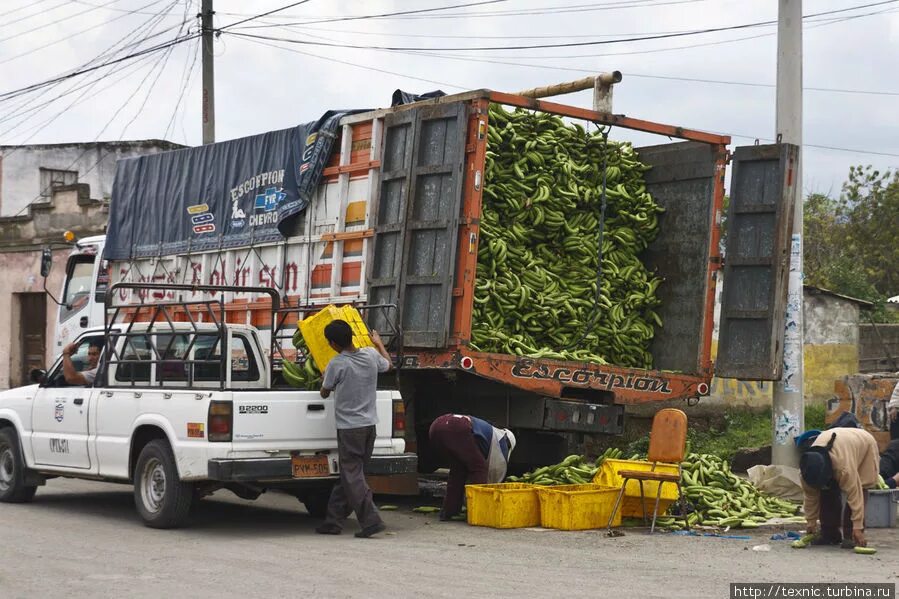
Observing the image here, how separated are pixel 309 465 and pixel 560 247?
387 centimetres

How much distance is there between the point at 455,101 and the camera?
11078 millimetres

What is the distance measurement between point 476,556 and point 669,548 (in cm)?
156

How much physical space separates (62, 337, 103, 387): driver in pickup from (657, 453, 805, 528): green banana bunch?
5.29 m

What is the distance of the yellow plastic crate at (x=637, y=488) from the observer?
34.6ft

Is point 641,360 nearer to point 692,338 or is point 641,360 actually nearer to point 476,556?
point 692,338

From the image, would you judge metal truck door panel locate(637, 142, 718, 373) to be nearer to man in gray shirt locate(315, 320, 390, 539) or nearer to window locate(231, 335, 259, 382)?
man in gray shirt locate(315, 320, 390, 539)

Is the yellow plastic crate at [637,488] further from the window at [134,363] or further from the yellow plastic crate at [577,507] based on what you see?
the window at [134,363]

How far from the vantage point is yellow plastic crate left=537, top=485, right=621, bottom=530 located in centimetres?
1019

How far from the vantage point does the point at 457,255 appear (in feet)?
36.0

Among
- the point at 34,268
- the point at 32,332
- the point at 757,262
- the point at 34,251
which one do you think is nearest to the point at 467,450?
the point at 757,262

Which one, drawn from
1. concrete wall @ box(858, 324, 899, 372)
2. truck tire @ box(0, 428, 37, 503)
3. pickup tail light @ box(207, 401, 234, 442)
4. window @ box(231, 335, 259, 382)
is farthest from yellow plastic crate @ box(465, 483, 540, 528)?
concrete wall @ box(858, 324, 899, 372)

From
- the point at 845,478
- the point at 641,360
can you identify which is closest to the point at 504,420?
the point at 641,360

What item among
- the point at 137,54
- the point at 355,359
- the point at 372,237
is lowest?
the point at 355,359

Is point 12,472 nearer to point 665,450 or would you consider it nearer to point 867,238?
point 665,450
